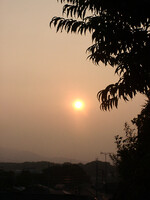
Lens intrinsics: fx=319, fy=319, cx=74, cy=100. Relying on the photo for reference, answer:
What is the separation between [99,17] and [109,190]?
62227 mm

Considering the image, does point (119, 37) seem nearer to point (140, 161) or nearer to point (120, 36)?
point (120, 36)

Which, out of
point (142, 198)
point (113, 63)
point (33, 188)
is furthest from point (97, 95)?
point (33, 188)

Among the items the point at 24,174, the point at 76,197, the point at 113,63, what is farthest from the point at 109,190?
the point at 113,63

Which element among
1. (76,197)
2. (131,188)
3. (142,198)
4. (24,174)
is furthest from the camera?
(24,174)

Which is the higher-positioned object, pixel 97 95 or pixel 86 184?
pixel 86 184

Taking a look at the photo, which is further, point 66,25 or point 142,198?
point 142,198

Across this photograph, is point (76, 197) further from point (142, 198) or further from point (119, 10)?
point (119, 10)

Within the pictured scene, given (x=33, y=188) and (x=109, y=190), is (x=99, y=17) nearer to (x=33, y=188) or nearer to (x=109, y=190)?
(x=33, y=188)

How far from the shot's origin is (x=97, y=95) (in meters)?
10.3

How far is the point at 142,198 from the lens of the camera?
18.1 metres

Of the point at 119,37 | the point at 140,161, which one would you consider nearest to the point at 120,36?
the point at 119,37

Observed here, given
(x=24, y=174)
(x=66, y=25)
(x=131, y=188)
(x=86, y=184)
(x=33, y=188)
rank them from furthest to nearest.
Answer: (x=86, y=184) < (x=24, y=174) < (x=33, y=188) < (x=131, y=188) < (x=66, y=25)

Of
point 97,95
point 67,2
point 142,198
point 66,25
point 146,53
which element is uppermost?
point 67,2

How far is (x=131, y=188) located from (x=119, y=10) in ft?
26.8
